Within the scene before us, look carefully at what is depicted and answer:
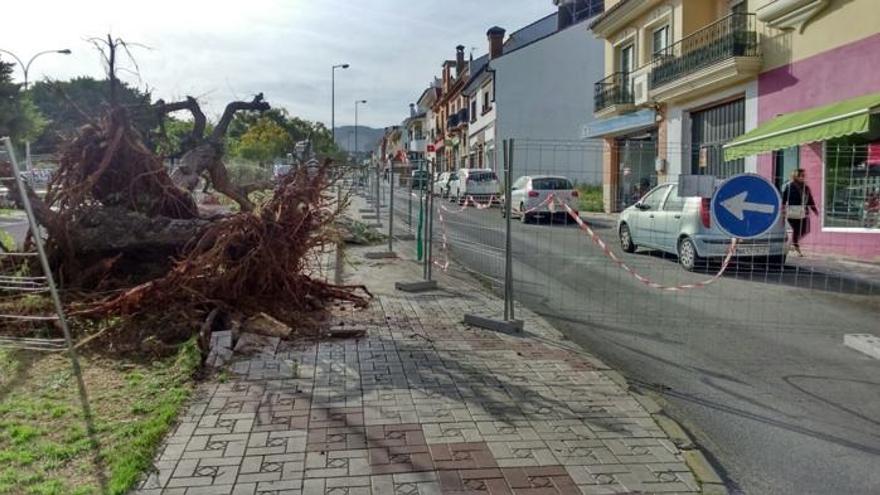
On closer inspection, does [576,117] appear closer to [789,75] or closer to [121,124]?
[789,75]

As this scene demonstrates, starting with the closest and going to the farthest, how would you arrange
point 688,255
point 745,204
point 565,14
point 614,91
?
point 745,204 < point 688,255 < point 614,91 < point 565,14

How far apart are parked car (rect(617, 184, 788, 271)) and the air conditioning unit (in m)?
10.6

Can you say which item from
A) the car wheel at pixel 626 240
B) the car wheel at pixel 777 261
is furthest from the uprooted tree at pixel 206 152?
the car wheel at pixel 626 240

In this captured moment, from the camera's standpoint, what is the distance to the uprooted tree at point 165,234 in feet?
23.0

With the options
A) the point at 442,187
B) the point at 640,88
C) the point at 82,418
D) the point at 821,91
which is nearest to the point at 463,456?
the point at 82,418

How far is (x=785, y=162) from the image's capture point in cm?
1577

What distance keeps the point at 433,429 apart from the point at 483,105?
4598 cm

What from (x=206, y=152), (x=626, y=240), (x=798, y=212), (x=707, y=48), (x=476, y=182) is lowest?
(x=626, y=240)

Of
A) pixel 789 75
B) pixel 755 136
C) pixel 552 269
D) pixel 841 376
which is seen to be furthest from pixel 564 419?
pixel 789 75

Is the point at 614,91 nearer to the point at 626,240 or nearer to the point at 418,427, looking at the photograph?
the point at 626,240

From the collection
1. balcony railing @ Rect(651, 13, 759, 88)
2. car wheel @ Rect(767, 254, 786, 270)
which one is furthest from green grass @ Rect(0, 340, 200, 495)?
balcony railing @ Rect(651, 13, 759, 88)

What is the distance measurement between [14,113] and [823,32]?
34936mm

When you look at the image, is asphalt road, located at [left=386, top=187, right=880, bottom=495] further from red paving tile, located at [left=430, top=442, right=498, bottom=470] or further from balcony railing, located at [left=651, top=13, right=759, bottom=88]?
balcony railing, located at [left=651, top=13, right=759, bottom=88]

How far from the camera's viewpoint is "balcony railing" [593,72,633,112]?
82.7 feet
